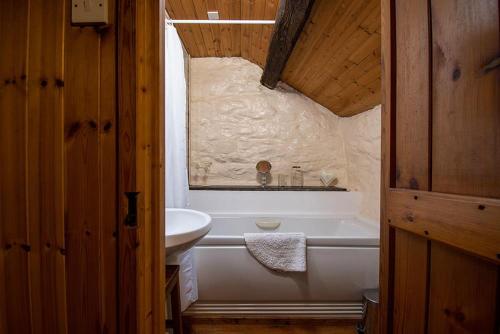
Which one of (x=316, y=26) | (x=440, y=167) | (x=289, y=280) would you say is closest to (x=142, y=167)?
(x=440, y=167)

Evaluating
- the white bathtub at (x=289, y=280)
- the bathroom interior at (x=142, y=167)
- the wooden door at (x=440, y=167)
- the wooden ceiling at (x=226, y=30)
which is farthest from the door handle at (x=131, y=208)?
the wooden ceiling at (x=226, y=30)

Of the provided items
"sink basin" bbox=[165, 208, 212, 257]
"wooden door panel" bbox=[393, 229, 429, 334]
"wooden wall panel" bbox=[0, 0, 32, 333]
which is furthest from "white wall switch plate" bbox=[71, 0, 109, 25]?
"wooden door panel" bbox=[393, 229, 429, 334]

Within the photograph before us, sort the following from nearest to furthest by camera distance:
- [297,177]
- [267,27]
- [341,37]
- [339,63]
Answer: [341,37] < [339,63] < [267,27] < [297,177]

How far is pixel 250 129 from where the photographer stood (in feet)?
8.39

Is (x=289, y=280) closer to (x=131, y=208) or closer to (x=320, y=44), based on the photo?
(x=131, y=208)

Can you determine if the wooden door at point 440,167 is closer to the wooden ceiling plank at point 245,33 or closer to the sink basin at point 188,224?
the sink basin at point 188,224

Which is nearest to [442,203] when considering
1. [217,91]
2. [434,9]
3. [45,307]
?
[434,9]

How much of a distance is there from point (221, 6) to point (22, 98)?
1579 mm

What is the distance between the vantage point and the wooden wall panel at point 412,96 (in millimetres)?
→ 604

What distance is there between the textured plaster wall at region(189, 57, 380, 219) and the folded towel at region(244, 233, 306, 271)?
997 mm

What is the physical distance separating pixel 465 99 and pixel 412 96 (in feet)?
0.47

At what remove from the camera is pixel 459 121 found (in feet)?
1.71

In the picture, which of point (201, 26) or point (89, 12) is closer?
point (89, 12)

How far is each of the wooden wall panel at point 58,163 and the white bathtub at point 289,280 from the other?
0.98m
